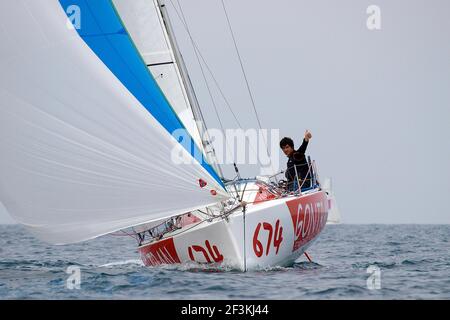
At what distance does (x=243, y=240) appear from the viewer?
12.4 m

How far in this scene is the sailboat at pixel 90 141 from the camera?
38.8 ft

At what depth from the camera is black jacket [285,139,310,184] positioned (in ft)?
49.9

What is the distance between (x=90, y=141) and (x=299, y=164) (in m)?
4.64

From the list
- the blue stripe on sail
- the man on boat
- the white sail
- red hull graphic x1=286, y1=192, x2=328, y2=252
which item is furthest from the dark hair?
the blue stripe on sail

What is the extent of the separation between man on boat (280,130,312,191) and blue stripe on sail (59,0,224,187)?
11.0ft

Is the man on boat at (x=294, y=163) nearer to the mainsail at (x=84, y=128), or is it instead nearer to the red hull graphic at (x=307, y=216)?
the red hull graphic at (x=307, y=216)

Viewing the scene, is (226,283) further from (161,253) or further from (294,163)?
(294,163)

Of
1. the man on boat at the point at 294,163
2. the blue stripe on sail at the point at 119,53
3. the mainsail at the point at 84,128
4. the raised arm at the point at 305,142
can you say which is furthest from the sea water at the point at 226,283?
the raised arm at the point at 305,142

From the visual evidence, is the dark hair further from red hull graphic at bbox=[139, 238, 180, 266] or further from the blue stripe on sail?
the blue stripe on sail

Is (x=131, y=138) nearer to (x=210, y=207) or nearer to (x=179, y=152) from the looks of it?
(x=179, y=152)
